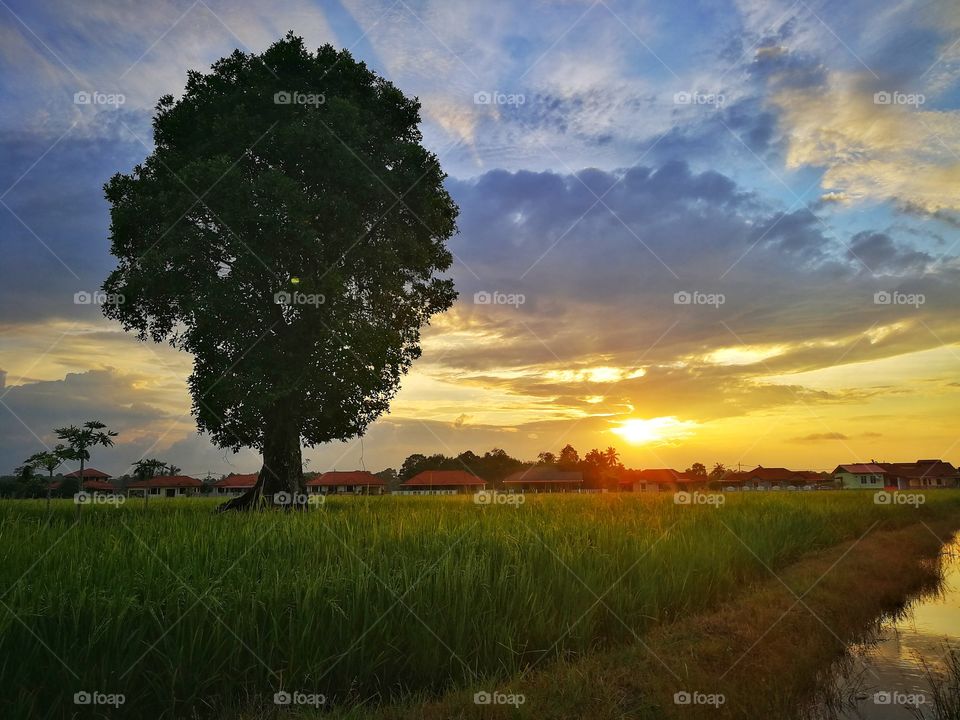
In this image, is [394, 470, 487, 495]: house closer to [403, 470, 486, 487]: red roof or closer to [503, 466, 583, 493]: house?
[403, 470, 486, 487]: red roof

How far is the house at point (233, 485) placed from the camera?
3829 inches

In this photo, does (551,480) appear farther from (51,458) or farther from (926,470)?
(51,458)

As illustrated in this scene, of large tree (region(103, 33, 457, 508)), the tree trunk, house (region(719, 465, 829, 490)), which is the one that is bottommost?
house (region(719, 465, 829, 490))

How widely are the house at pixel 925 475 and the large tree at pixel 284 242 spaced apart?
11753cm

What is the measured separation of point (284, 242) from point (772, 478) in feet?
411

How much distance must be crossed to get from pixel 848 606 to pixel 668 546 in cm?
385

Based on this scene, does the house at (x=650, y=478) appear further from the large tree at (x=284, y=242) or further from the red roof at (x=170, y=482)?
the large tree at (x=284, y=242)

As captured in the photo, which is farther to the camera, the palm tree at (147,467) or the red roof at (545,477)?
the red roof at (545,477)

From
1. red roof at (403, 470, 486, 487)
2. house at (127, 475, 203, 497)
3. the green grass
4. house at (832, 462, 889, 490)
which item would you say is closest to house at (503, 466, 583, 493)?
red roof at (403, 470, 486, 487)

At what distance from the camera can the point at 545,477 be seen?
3991 inches

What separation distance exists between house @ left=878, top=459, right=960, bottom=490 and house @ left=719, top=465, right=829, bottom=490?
36.4 ft

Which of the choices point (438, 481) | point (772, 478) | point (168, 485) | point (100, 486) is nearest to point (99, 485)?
point (100, 486)

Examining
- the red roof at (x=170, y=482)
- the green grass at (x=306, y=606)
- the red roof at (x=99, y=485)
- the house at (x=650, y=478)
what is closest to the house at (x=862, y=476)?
the house at (x=650, y=478)

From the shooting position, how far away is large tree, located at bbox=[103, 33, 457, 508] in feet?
75.5
